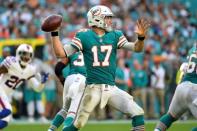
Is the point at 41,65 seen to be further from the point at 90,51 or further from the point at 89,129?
the point at 90,51

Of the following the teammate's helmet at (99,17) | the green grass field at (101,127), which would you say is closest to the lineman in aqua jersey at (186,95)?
the teammate's helmet at (99,17)

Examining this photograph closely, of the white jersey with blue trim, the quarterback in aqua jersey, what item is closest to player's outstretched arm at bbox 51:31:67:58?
the quarterback in aqua jersey

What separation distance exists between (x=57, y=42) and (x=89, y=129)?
18.0 feet

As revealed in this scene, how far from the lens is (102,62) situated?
9.38m

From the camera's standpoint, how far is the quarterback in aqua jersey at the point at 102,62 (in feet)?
30.1

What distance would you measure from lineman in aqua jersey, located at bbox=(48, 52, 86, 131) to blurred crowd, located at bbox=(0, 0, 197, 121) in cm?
495

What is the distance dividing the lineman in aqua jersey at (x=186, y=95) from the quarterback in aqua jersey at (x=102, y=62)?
94cm

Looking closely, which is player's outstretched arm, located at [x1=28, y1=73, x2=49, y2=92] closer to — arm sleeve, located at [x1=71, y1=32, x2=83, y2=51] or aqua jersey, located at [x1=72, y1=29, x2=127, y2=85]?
aqua jersey, located at [x1=72, y1=29, x2=127, y2=85]

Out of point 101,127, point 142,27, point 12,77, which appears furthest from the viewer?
point 101,127

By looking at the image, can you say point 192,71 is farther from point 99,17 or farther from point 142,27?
point 99,17

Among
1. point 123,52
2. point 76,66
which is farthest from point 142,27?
point 123,52

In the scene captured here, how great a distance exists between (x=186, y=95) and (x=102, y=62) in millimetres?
1364

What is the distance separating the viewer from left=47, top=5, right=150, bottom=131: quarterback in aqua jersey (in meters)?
9.16

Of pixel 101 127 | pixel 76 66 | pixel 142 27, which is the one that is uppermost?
pixel 142 27
